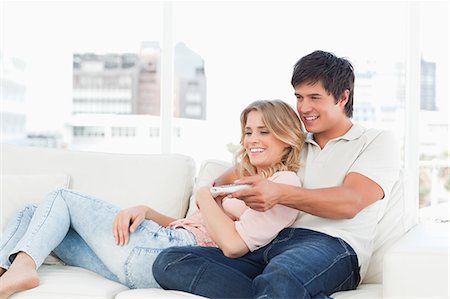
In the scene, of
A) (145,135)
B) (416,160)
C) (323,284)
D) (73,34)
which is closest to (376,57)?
(416,160)

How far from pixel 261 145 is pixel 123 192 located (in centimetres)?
70

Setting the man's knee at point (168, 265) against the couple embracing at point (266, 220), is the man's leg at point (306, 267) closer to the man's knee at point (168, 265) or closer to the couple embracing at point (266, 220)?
the couple embracing at point (266, 220)

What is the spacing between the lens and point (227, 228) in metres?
2.21

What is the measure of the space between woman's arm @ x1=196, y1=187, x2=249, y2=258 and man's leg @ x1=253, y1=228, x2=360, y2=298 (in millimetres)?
107

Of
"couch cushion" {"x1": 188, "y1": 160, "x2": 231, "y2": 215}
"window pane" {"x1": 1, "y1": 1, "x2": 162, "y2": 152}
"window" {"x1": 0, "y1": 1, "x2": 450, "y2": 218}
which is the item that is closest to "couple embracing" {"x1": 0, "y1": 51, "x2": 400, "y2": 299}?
"couch cushion" {"x1": 188, "y1": 160, "x2": 231, "y2": 215}

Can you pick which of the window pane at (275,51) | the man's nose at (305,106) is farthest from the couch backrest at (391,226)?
the window pane at (275,51)

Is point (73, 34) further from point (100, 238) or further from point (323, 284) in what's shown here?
point (323, 284)

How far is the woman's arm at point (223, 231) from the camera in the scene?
7.22ft

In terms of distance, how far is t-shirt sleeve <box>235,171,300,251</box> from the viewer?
2223 mm

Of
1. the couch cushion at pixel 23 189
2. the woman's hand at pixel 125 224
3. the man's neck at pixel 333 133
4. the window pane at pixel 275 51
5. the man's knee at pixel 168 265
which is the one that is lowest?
the man's knee at pixel 168 265

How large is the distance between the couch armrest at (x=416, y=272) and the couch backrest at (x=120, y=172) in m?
1.05

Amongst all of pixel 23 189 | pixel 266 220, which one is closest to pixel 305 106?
pixel 266 220

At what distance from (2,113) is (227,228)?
3.53m

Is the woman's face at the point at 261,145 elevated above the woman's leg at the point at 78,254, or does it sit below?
above
